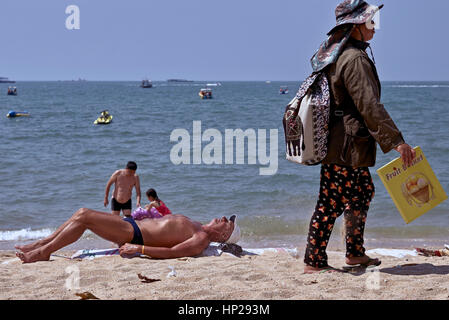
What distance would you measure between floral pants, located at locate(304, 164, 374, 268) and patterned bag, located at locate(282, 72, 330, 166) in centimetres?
16

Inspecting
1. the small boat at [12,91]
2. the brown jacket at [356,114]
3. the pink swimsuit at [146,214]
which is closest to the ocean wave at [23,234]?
the pink swimsuit at [146,214]

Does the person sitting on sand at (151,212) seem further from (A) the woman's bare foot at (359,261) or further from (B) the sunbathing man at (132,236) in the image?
(A) the woman's bare foot at (359,261)

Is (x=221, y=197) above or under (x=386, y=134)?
under

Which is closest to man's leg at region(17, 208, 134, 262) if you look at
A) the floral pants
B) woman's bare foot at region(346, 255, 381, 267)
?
the floral pants

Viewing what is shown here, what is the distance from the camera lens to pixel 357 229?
150 inches

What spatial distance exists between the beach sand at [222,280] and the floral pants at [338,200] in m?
0.29

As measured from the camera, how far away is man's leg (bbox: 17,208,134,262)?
4.62 metres

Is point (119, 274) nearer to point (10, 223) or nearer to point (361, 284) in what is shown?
point (361, 284)

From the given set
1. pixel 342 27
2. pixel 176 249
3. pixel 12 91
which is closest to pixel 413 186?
pixel 342 27

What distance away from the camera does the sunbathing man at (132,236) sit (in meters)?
4.64

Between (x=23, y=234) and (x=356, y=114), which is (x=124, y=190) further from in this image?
(x=356, y=114)

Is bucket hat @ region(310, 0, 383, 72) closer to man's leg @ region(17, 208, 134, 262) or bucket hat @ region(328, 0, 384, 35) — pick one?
bucket hat @ region(328, 0, 384, 35)
